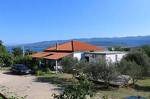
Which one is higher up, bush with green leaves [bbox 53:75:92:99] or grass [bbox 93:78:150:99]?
bush with green leaves [bbox 53:75:92:99]

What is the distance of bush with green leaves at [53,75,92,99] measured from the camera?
8.44 m

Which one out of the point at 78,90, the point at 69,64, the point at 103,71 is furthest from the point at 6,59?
the point at 78,90

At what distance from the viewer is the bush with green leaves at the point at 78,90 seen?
844cm

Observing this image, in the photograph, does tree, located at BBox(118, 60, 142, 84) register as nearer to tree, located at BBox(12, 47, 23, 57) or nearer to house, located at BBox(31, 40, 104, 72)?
house, located at BBox(31, 40, 104, 72)

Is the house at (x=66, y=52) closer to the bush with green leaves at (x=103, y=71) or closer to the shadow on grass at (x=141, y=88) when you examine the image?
the bush with green leaves at (x=103, y=71)

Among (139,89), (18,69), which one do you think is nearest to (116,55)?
(18,69)

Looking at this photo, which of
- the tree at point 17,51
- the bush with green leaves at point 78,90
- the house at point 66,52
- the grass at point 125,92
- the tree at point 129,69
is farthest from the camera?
the tree at point 17,51

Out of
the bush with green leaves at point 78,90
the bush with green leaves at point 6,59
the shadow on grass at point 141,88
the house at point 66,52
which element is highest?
the bush with green leaves at point 78,90

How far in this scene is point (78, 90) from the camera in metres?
8.52

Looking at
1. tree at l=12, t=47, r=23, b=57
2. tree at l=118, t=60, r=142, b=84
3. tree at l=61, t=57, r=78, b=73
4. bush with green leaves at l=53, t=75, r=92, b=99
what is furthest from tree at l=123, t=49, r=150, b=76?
tree at l=12, t=47, r=23, b=57

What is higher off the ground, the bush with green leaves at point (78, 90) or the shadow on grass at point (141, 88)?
the bush with green leaves at point (78, 90)

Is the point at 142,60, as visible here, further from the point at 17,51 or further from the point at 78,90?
the point at 17,51

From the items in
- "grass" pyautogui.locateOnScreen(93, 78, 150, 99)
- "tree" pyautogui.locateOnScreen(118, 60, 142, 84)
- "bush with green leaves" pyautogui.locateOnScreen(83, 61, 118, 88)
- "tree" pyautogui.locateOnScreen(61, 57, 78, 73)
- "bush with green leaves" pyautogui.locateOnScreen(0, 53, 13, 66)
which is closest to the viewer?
"grass" pyautogui.locateOnScreen(93, 78, 150, 99)

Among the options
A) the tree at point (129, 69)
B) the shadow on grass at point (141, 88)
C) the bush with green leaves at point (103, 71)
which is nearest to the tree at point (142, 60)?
the shadow on grass at point (141, 88)
